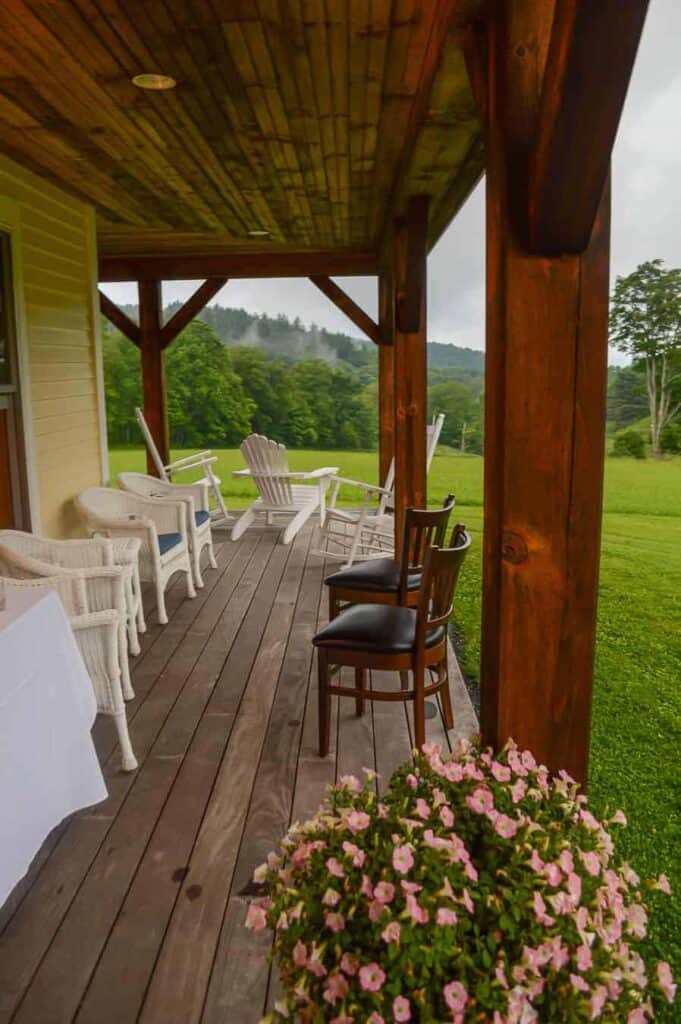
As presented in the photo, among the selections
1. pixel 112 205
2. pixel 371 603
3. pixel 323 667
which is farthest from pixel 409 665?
pixel 112 205

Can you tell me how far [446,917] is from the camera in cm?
118

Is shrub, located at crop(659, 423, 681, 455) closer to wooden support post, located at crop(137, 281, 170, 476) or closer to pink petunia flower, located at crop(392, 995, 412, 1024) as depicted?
wooden support post, located at crop(137, 281, 170, 476)

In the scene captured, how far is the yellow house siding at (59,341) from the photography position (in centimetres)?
442

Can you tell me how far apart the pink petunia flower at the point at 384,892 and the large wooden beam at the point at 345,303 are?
7036 millimetres

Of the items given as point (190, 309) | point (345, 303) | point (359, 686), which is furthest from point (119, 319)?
point (359, 686)

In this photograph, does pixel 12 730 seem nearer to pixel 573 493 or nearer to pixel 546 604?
pixel 546 604

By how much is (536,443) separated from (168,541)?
3472 mm

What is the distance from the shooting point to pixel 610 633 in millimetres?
5441

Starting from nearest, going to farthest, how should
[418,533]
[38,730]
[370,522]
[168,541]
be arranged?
[38,730] < [418,533] < [168,541] < [370,522]

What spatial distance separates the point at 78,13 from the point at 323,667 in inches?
87.2

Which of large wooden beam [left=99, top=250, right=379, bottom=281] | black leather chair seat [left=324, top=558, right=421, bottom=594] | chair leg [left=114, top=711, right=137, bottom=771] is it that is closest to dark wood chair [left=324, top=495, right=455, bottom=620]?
black leather chair seat [left=324, top=558, right=421, bottom=594]

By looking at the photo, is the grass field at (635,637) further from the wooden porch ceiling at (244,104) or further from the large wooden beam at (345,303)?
the large wooden beam at (345,303)

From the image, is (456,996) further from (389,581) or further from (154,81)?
(154,81)

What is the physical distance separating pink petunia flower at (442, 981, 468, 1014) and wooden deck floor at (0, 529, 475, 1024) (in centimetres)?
80
